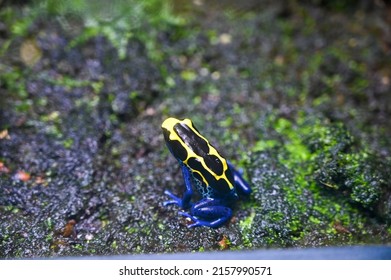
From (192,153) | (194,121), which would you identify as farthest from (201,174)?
(194,121)

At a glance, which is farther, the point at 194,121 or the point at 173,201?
the point at 194,121

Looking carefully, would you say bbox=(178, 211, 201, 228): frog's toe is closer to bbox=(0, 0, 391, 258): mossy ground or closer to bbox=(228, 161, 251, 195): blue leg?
bbox=(0, 0, 391, 258): mossy ground

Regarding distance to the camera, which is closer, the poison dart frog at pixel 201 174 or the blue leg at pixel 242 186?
the poison dart frog at pixel 201 174

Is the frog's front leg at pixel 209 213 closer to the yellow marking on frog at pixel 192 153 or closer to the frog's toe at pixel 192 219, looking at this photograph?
the frog's toe at pixel 192 219

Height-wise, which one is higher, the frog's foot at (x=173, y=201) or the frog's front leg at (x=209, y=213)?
the frog's foot at (x=173, y=201)

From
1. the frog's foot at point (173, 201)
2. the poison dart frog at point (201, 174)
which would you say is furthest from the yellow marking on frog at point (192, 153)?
the frog's foot at point (173, 201)

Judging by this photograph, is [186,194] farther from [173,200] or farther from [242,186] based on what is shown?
[242,186]

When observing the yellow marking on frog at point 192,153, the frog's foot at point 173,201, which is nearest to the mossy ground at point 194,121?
the frog's foot at point 173,201
